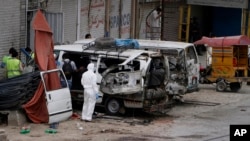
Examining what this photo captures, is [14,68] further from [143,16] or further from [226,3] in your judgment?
[226,3]

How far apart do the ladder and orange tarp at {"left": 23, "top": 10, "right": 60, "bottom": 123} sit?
54.7 ft

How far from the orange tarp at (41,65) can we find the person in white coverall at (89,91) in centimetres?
73

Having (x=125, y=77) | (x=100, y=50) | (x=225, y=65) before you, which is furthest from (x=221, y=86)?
(x=125, y=77)

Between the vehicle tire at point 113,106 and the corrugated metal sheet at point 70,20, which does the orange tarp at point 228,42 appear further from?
the vehicle tire at point 113,106

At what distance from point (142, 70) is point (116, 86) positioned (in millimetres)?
794

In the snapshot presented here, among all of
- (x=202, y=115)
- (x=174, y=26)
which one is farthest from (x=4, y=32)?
(x=174, y=26)

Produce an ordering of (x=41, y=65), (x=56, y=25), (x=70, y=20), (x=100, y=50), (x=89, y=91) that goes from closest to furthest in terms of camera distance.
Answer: (x=41, y=65) < (x=89, y=91) < (x=100, y=50) < (x=56, y=25) < (x=70, y=20)

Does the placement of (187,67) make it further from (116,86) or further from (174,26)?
(174,26)

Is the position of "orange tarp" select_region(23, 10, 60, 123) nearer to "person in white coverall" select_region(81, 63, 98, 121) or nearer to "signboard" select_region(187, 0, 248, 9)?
"person in white coverall" select_region(81, 63, 98, 121)

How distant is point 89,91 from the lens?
48.3 ft


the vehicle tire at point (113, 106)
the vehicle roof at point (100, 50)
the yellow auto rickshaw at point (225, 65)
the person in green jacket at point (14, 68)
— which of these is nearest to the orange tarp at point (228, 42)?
the yellow auto rickshaw at point (225, 65)

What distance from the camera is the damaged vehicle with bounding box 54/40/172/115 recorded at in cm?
1517

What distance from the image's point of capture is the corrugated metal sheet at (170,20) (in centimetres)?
3084

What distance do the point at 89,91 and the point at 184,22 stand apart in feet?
56.6
